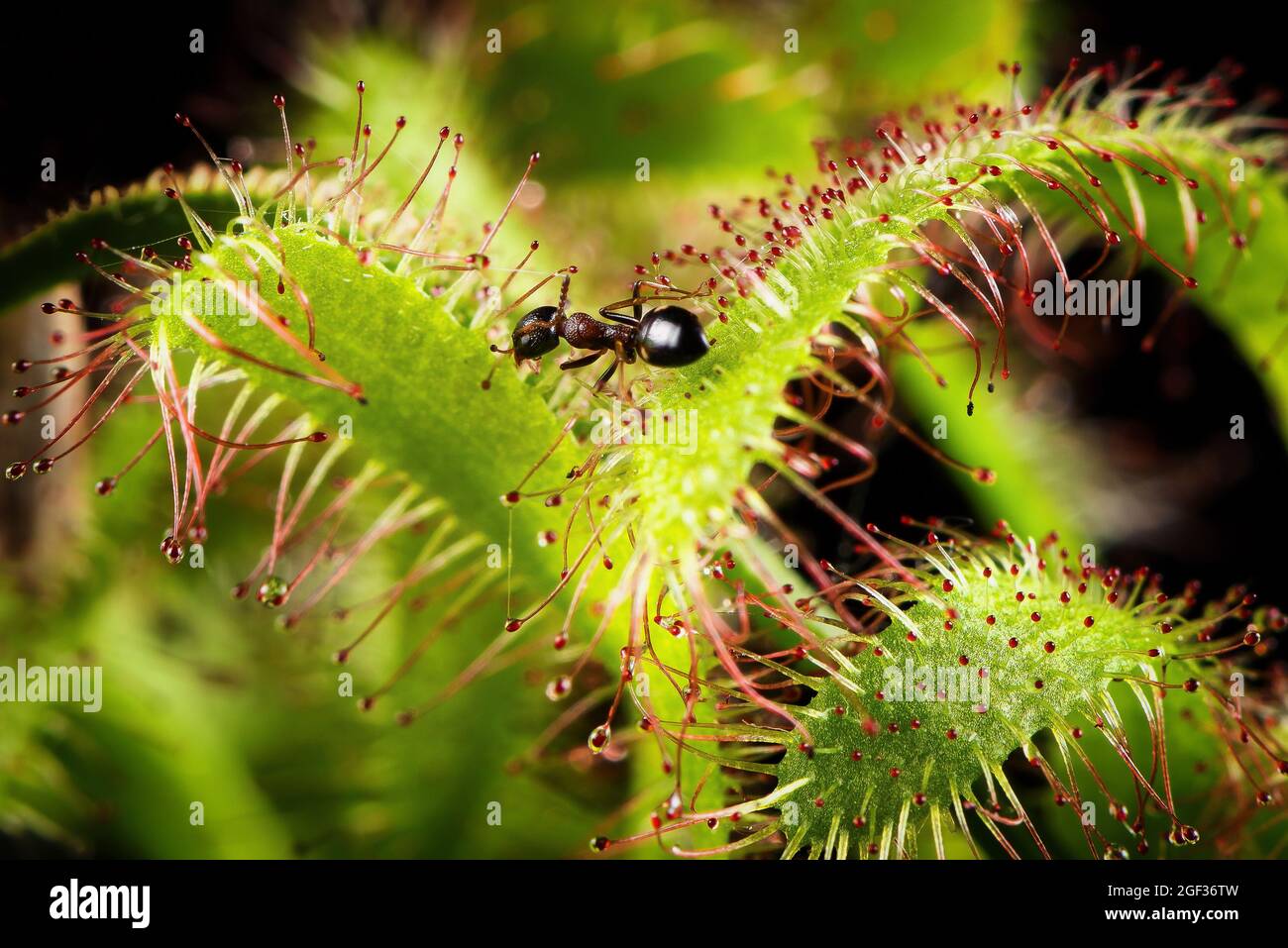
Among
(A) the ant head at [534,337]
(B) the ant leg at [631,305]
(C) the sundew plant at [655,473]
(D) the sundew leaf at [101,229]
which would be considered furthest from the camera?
(B) the ant leg at [631,305]

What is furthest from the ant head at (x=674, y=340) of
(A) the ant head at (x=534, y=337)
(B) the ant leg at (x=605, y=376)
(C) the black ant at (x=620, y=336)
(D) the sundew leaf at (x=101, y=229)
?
(D) the sundew leaf at (x=101, y=229)

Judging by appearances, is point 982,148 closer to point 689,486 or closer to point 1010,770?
point 689,486

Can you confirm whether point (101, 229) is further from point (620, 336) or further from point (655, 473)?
point (655, 473)

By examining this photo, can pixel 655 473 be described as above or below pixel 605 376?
below

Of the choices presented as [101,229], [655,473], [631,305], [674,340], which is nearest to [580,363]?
[631,305]

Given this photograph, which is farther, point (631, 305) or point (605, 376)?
point (631, 305)

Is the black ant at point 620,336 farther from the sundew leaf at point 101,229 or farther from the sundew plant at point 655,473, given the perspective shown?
the sundew leaf at point 101,229
